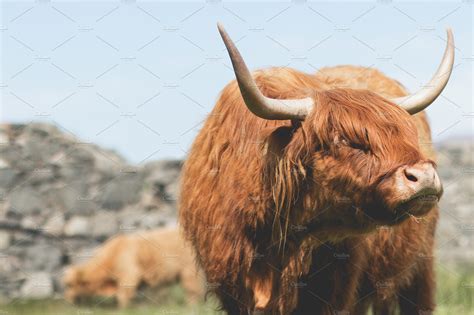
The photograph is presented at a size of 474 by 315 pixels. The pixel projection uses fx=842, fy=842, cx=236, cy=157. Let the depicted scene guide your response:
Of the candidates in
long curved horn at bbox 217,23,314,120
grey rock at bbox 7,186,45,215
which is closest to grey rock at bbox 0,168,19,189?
grey rock at bbox 7,186,45,215

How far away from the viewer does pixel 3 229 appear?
12.8m

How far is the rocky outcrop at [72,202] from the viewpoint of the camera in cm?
1212

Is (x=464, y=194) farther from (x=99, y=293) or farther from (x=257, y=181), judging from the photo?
(x=257, y=181)

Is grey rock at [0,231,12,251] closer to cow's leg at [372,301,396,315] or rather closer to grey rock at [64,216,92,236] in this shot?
grey rock at [64,216,92,236]

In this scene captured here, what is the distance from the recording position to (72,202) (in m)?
13.1

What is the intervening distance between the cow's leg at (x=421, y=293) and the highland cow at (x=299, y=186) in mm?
1164

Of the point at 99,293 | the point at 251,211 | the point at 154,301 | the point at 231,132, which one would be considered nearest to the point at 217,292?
the point at 251,211

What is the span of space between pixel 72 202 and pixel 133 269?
191 cm

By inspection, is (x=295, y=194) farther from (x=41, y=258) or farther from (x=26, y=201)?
(x=41, y=258)

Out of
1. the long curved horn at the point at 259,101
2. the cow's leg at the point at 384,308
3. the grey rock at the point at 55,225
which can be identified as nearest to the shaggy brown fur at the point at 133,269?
the grey rock at the point at 55,225

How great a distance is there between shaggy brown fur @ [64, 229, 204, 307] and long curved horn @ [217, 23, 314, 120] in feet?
22.7

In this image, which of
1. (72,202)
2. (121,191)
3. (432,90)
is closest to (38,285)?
(72,202)

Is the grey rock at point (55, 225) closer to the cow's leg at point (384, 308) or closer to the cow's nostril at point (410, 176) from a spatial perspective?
the cow's leg at point (384, 308)

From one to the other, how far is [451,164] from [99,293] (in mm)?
5857
